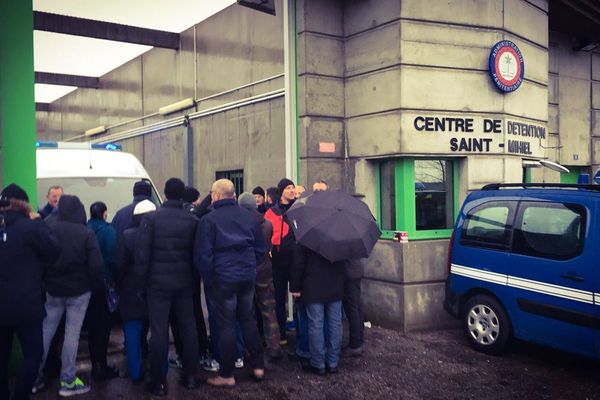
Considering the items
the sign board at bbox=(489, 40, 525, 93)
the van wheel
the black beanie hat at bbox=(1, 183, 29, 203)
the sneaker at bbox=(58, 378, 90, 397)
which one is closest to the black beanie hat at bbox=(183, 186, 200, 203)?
the black beanie hat at bbox=(1, 183, 29, 203)

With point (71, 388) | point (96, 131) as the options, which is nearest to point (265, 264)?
point (71, 388)

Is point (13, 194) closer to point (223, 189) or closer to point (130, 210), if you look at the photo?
point (130, 210)

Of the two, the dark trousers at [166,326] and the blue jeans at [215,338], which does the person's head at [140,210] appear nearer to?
the dark trousers at [166,326]

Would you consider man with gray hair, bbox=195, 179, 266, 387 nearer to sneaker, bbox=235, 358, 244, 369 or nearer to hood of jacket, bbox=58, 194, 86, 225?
sneaker, bbox=235, 358, 244, 369

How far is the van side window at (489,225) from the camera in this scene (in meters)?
5.70

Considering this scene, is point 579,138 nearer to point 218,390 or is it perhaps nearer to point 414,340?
point 414,340

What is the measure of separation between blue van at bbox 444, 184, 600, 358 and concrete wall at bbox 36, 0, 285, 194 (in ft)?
14.7

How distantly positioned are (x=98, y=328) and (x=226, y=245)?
1533 mm

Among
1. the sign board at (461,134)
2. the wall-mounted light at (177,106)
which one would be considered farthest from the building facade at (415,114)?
the wall-mounted light at (177,106)

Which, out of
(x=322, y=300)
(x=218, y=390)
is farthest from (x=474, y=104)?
(x=218, y=390)

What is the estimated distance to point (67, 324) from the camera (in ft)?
15.3

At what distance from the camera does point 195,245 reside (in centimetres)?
470

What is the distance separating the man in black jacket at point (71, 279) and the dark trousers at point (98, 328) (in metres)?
0.29

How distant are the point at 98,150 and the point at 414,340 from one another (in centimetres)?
509
